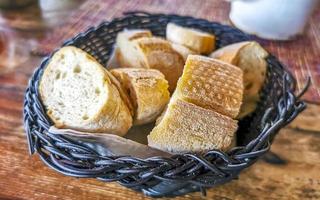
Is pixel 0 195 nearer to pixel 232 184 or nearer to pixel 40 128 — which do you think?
pixel 40 128

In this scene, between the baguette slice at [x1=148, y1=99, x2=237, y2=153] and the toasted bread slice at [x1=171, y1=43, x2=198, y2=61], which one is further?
the toasted bread slice at [x1=171, y1=43, x2=198, y2=61]

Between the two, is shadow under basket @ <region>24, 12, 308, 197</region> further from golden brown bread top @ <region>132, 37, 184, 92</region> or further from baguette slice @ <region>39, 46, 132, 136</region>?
golden brown bread top @ <region>132, 37, 184, 92</region>

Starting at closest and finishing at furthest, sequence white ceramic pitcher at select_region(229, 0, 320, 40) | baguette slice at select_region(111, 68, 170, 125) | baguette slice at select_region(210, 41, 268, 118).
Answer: baguette slice at select_region(111, 68, 170, 125) → baguette slice at select_region(210, 41, 268, 118) → white ceramic pitcher at select_region(229, 0, 320, 40)

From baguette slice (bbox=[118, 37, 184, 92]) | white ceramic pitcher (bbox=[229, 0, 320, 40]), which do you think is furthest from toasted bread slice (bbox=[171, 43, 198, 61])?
white ceramic pitcher (bbox=[229, 0, 320, 40])

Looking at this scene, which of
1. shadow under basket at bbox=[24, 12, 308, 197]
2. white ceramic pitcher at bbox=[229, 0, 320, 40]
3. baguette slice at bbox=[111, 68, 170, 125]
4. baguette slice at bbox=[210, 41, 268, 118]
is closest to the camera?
shadow under basket at bbox=[24, 12, 308, 197]

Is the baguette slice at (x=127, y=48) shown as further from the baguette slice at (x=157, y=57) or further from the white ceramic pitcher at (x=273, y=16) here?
the white ceramic pitcher at (x=273, y=16)

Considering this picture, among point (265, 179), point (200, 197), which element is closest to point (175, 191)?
point (200, 197)
